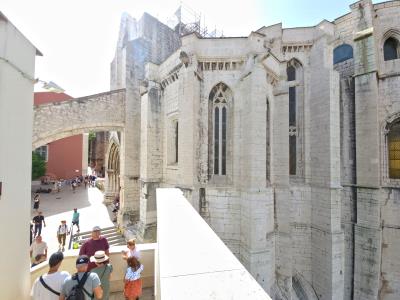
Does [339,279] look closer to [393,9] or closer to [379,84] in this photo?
[379,84]

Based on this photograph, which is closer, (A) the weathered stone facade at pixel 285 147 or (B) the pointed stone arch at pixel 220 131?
(A) the weathered stone facade at pixel 285 147

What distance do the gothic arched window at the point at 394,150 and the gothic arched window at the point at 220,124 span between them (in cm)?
903

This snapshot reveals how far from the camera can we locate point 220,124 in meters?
8.52

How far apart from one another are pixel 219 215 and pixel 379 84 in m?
11.0

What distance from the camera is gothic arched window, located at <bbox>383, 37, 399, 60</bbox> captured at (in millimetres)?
11742

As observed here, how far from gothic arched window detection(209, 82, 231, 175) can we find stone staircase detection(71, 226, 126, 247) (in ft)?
19.4

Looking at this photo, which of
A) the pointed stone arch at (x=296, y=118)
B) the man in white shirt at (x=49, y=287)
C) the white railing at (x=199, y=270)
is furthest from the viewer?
the pointed stone arch at (x=296, y=118)

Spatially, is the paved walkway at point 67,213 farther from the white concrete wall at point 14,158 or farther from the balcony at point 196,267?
the balcony at point 196,267

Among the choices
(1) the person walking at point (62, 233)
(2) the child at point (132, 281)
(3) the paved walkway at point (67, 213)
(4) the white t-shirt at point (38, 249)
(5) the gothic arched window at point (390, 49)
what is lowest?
(3) the paved walkway at point (67, 213)

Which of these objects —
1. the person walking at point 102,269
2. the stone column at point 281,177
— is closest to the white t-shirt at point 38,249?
the person walking at point 102,269

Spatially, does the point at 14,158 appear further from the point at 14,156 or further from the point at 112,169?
the point at 112,169

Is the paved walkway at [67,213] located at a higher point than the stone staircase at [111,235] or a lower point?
higher

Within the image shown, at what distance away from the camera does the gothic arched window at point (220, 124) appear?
27.6 feet

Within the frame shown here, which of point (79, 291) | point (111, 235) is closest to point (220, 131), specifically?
point (79, 291)
